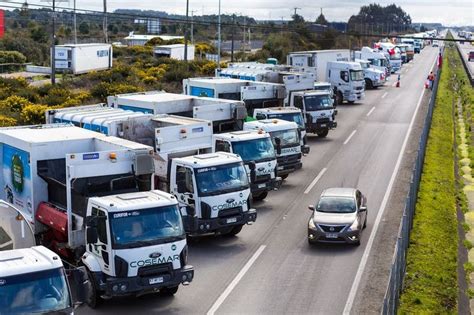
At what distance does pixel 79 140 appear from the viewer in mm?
19109

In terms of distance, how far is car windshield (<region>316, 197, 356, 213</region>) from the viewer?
21.5 m

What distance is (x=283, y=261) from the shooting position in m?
19.8

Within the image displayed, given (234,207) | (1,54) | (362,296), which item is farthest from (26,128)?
(1,54)

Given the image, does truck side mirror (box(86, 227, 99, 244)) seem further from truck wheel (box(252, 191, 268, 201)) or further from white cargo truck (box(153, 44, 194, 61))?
white cargo truck (box(153, 44, 194, 61))

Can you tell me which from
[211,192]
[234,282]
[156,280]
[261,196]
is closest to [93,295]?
[156,280]

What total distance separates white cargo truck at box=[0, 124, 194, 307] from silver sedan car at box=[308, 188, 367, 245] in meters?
5.31

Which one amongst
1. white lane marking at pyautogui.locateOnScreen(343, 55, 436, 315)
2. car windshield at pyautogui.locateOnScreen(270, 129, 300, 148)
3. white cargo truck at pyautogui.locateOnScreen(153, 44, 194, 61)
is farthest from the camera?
white cargo truck at pyautogui.locateOnScreen(153, 44, 194, 61)

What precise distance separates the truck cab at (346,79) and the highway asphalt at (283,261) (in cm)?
1962

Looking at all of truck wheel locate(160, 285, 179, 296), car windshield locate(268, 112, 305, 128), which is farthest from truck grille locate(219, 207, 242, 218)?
car windshield locate(268, 112, 305, 128)

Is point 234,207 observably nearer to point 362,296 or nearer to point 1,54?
point 362,296

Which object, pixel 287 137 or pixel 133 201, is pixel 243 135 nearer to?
pixel 287 137

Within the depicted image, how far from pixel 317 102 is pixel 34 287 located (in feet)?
91.5

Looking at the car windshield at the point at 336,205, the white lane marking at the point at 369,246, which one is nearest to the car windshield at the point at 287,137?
the white lane marking at the point at 369,246

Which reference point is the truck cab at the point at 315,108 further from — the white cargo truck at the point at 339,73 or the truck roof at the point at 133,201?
the truck roof at the point at 133,201
